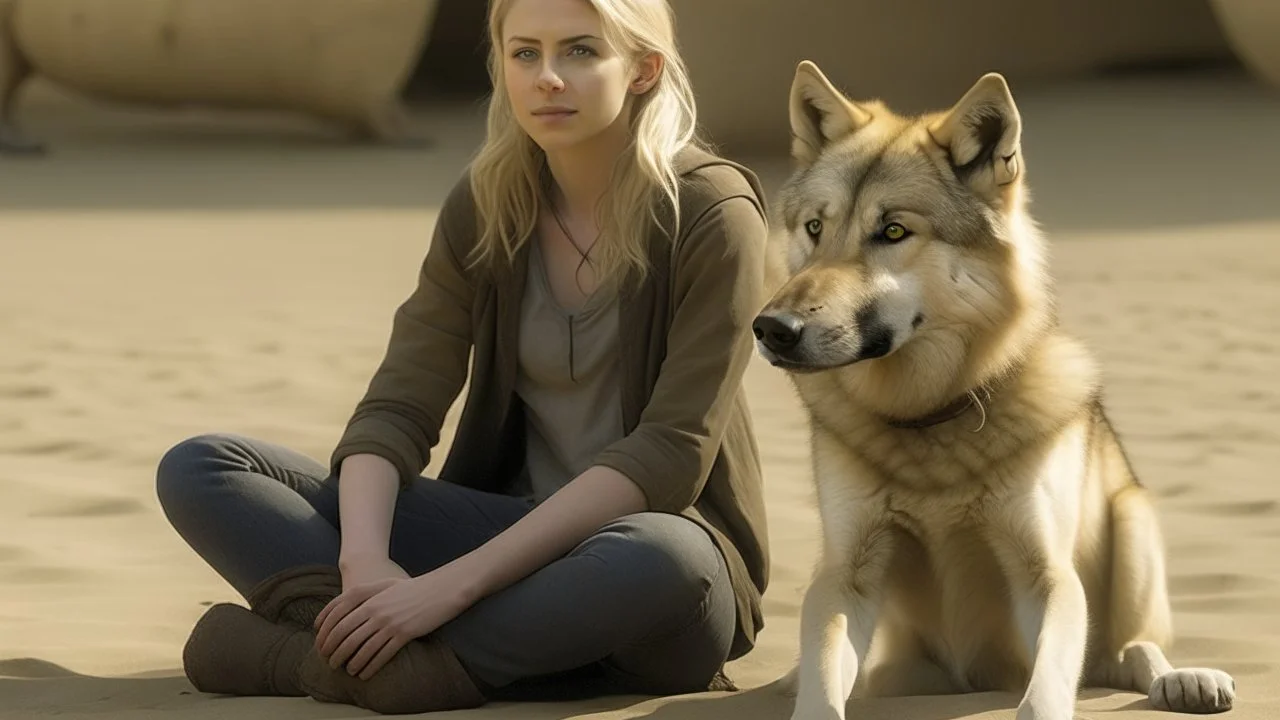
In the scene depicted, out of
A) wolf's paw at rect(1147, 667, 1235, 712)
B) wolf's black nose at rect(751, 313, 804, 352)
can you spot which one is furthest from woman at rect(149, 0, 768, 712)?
wolf's paw at rect(1147, 667, 1235, 712)

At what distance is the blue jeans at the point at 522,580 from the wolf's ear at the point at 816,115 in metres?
0.83

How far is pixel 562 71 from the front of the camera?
353 centimetres

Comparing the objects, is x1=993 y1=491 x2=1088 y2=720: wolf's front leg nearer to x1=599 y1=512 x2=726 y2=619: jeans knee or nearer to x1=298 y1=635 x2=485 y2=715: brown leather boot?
x1=599 y1=512 x2=726 y2=619: jeans knee

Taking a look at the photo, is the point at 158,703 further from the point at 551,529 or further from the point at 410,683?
A: the point at 551,529

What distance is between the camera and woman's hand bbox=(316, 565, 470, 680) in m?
3.28

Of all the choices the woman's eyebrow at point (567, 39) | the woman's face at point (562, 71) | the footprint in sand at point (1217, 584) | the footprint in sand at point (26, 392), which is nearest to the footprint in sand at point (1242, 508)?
the footprint in sand at point (1217, 584)

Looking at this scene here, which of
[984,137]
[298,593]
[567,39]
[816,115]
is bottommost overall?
[298,593]

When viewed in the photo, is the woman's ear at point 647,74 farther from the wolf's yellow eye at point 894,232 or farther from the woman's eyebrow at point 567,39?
the wolf's yellow eye at point 894,232

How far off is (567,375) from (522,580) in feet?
1.59

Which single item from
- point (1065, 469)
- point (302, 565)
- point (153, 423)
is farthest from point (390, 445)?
point (153, 423)

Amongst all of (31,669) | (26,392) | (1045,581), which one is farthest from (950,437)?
(26,392)

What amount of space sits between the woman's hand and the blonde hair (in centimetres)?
70

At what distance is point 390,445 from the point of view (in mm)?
3613

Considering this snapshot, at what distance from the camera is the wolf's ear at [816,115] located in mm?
3670
